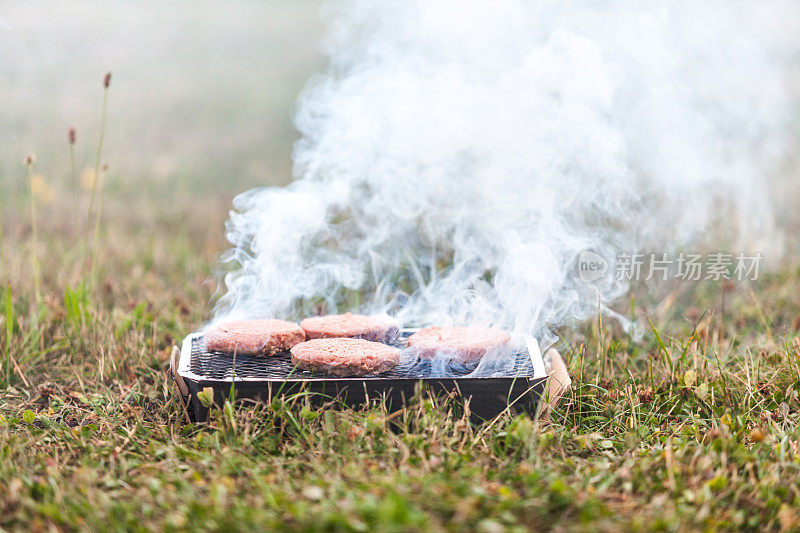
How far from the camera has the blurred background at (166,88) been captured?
935 centimetres

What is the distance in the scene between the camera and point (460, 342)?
3260mm

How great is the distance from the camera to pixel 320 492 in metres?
2.32

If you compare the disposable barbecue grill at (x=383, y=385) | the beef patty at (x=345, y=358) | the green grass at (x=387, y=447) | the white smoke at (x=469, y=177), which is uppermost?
the white smoke at (x=469, y=177)

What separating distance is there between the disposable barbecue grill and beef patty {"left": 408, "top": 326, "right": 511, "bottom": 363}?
8 centimetres

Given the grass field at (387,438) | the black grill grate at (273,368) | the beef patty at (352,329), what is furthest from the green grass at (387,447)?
the beef patty at (352,329)

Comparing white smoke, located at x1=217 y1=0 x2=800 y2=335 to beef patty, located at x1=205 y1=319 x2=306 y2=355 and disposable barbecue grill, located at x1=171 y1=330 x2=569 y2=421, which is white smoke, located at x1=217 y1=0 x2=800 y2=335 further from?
disposable barbecue grill, located at x1=171 y1=330 x2=569 y2=421

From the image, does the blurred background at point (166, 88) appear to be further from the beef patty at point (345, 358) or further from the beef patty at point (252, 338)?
the beef patty at point (345, 358)

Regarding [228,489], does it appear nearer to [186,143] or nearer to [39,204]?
[39,204]

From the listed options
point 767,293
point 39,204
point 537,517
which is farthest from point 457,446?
point 39,204

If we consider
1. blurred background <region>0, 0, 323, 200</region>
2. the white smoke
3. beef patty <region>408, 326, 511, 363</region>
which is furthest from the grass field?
blurred background <region>0, 0, 323, 200</region>

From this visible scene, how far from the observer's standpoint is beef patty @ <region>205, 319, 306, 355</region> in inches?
Result: 131

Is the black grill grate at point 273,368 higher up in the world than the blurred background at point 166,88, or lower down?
lower down

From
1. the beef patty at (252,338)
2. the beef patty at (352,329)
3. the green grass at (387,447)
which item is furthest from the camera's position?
the beef patty at (352,329)

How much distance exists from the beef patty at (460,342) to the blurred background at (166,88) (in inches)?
190
